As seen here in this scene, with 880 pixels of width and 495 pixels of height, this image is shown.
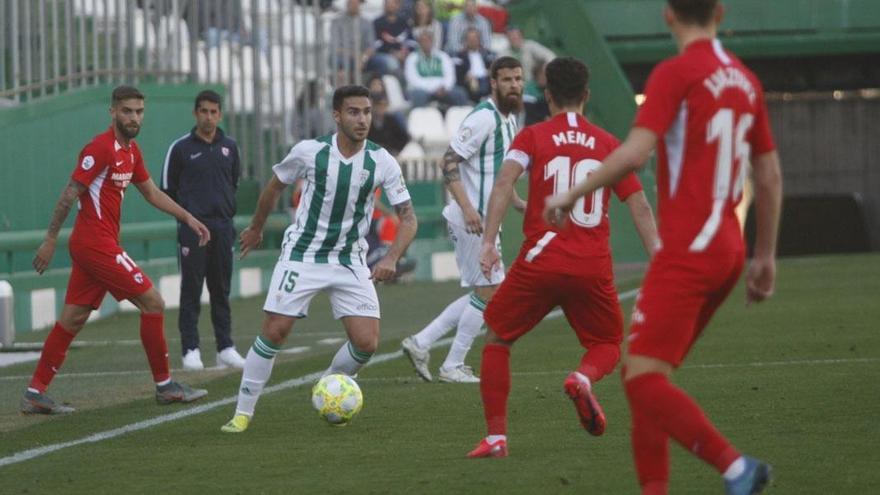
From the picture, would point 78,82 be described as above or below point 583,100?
below

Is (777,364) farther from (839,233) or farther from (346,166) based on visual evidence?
(839,233)

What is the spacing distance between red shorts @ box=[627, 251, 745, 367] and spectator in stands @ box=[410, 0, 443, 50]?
21486 mm

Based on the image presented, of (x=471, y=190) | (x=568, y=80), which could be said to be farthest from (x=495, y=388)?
(x=471, y=190)

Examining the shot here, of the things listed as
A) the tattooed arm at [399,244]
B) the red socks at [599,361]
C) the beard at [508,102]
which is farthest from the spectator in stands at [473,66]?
the red socks at [599,361]

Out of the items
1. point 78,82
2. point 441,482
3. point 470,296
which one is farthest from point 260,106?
point 441,482

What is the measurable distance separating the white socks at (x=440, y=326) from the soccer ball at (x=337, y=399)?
256 centimetres

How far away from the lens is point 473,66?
2844 centimetres

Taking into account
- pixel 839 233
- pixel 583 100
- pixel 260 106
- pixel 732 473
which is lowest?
pixel 839 233

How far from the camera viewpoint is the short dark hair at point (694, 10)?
6367 mm

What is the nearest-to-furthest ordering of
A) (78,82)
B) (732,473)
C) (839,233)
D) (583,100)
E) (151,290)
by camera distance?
(732,473), (583,100), (151,290), (78,82), (839,233)

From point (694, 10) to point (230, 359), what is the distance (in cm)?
806

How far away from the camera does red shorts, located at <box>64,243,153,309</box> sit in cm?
1123

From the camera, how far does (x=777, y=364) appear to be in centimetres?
1265

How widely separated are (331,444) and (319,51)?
50.4ft
